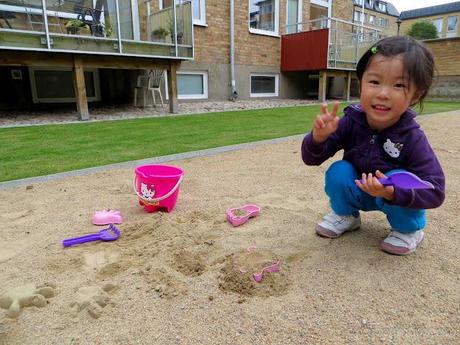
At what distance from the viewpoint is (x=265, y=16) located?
1257 centimetres

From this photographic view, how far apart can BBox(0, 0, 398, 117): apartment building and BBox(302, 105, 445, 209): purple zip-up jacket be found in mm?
5710

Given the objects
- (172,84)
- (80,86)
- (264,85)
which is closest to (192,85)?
(172,84)

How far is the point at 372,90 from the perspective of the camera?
160 cm

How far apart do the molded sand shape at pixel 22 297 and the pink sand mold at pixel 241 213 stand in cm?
100

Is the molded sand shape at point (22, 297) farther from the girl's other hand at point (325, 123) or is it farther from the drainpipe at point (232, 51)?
the drainpipe at point (232, 51)

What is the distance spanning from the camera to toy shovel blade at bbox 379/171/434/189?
1.47 metres

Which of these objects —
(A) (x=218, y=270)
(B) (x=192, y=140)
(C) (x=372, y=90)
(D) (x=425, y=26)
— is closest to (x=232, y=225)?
(A) (x=218, y=270)

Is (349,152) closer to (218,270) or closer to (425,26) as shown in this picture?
(218,270)

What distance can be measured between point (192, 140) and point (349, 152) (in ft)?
10.3

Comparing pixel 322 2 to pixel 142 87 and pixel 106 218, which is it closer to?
pixel 142 87

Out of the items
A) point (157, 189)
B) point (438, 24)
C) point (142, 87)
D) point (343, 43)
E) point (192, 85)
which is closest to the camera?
point (157, 189)

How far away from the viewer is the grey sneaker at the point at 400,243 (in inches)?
68.1

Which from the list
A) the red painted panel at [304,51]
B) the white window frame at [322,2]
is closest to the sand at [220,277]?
the red painted panel at [304,51]

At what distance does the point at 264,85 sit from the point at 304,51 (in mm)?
1695
